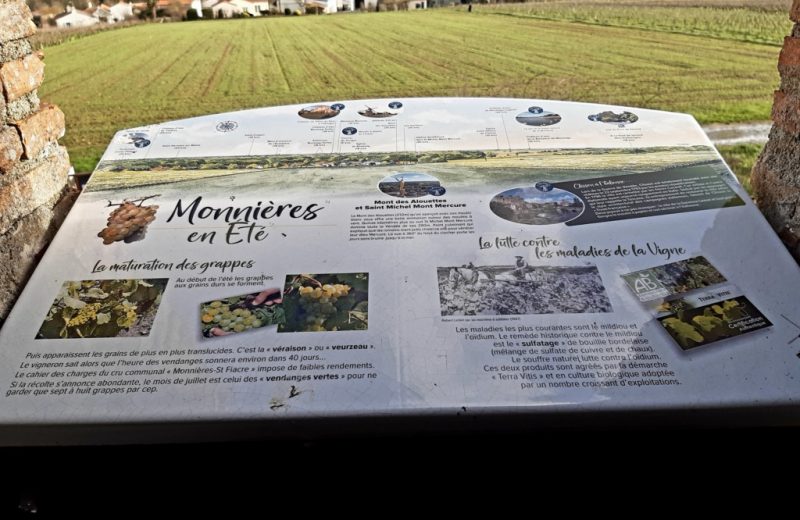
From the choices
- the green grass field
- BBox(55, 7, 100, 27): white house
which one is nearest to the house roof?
BBox(55, 7, 100, 27): white house

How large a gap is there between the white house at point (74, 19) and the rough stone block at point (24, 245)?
2.57 metres

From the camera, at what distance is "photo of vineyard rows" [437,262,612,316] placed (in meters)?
1.26

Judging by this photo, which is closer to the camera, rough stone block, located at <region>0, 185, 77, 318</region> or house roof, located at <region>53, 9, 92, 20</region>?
rough stone block, located at <region>0, 185, 77, 318</region>

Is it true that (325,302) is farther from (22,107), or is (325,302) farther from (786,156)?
(786,156)

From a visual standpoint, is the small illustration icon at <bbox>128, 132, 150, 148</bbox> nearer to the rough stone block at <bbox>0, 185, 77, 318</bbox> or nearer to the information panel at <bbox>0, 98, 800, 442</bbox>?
the information panel at <bbox>0, 98, 800, 442</bbox>

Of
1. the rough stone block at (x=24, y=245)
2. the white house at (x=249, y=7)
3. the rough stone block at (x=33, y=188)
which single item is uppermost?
the white house at (x=249, y=7)

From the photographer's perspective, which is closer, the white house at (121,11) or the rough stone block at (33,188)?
the rough stone block at (33,188)

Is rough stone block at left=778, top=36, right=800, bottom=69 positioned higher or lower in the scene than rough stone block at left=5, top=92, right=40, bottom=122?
higher

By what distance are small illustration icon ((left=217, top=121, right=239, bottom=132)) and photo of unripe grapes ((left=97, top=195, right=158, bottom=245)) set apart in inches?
18.6

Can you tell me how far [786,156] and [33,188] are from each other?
2208 mm

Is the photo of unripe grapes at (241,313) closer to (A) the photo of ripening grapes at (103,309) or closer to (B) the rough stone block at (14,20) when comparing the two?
(A) the photo of ripening grapes at (103,309)

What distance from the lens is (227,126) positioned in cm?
201

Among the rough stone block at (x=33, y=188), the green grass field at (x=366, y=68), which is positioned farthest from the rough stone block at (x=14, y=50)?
the green grass field at (x=366, y=68)

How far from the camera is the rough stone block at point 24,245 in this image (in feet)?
4.62
